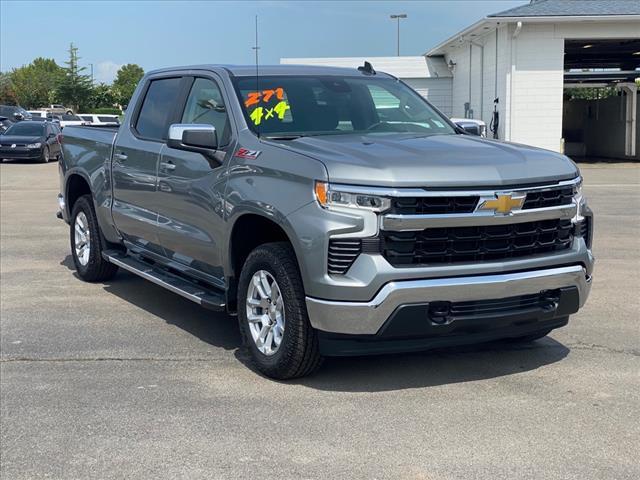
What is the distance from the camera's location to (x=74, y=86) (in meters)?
67.3

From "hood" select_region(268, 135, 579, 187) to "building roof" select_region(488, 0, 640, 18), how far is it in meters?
20.2

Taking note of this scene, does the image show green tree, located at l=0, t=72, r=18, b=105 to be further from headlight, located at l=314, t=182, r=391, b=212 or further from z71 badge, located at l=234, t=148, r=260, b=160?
headlight, located at l=314, t=182, r=391, b=212

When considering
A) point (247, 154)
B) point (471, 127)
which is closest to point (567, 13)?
point (471, 127)

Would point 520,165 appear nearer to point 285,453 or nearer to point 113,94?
point 285,453

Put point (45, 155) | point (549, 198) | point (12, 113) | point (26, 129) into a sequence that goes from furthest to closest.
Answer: point (12, 113)
point (26, 129)
point (45, 155)
point (549, 198)

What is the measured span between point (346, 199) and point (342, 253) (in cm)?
30

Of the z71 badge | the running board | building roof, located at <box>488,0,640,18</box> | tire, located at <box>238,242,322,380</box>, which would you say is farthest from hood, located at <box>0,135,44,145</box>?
tire, located at <box>238,242,322,380</box>

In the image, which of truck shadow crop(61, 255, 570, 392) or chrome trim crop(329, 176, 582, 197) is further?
truck shadow crop(61, 255, 570, 392)

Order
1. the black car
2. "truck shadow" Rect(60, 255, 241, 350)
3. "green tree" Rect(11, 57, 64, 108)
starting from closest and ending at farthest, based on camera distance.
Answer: "truck shadow" Rect(60, 255, 241, 350) → the black car → "green tree" Rect(11, 57, 64, 108)

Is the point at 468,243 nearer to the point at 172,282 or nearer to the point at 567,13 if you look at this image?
the point at 172,282

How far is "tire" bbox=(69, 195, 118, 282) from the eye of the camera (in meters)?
7.73

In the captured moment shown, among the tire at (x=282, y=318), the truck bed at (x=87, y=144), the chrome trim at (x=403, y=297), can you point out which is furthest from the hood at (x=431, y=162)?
the truck bed at (x=87, y=144)

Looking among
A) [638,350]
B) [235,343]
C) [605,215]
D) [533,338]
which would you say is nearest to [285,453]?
[235,343]

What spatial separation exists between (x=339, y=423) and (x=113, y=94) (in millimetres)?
77829
